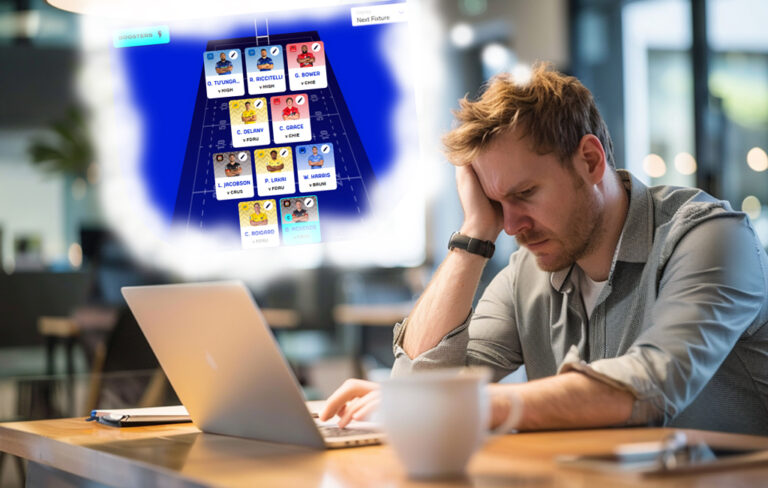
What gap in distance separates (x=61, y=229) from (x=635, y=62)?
347 centimetres

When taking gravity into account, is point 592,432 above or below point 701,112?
below

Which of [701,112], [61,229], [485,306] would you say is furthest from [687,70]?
[485,306]

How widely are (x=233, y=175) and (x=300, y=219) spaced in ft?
0.41

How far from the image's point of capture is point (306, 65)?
1.49 metres

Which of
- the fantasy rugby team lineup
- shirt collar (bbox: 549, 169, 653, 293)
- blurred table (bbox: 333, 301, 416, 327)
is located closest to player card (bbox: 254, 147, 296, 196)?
the fantasy rugby team lineup

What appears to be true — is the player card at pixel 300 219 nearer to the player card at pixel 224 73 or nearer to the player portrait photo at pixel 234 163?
the player portrait photo at pixel 234 163

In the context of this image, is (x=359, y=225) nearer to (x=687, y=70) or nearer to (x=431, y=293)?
(x=431, y=293)

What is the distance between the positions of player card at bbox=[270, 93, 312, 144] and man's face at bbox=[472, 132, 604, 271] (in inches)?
12.0

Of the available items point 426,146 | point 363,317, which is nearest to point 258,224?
point 426,146

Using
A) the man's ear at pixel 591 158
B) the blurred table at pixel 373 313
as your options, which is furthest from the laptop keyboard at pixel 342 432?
the blurred table at pixel 373 313

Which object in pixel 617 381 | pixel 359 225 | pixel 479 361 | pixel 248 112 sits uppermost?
pixel 248 112

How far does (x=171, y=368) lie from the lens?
1266 millimetres

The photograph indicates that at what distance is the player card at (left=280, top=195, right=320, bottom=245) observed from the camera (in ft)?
4.84

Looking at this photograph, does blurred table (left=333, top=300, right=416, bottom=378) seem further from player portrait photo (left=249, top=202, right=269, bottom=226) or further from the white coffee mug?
the white coffee mug
